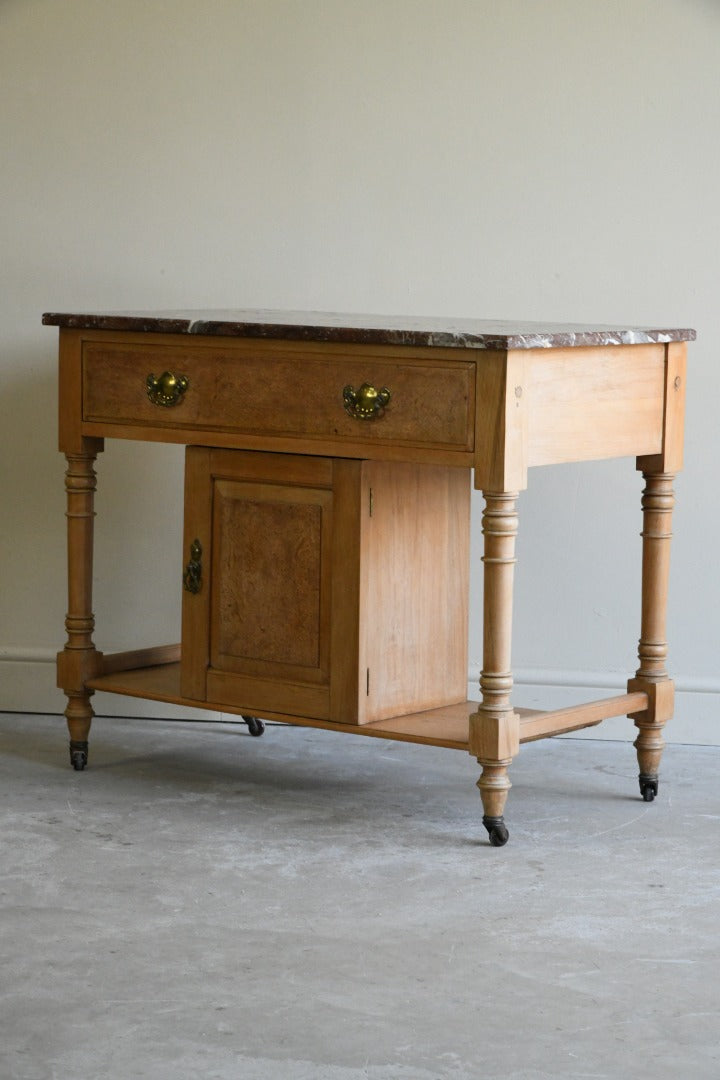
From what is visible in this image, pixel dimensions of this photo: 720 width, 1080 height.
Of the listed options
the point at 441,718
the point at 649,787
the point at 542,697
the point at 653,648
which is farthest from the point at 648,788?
the point at 542,697

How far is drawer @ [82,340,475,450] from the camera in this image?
2.73 metres

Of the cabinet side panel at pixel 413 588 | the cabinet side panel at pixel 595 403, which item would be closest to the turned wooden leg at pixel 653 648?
the cabinet side panel at pixel 595 403

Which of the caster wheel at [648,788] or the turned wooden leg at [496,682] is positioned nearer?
the turned wooden leg at [496,682]

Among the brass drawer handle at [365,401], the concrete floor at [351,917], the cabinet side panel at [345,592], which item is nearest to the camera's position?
the concrete floor at [351,917]

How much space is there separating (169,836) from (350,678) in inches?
17.1

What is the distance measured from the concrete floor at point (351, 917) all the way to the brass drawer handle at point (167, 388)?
2.55 ft

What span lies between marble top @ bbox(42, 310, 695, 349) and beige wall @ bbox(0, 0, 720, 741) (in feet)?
1.62

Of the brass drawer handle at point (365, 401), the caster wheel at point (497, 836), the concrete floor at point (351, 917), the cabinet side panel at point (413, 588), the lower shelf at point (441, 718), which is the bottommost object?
the concrete floor at point (351, 917)

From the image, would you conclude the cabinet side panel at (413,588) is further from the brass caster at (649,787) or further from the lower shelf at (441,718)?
the brass caster at (649,787)

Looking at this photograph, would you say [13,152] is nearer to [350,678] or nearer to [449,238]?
[449,238]

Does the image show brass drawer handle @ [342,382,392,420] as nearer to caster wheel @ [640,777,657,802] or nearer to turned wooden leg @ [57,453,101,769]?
turned wooden leg @ [57,453,101,769]

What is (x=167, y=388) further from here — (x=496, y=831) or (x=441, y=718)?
(x=496, y=831)

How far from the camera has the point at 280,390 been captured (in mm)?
2930

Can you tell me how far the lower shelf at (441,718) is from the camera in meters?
2.88
